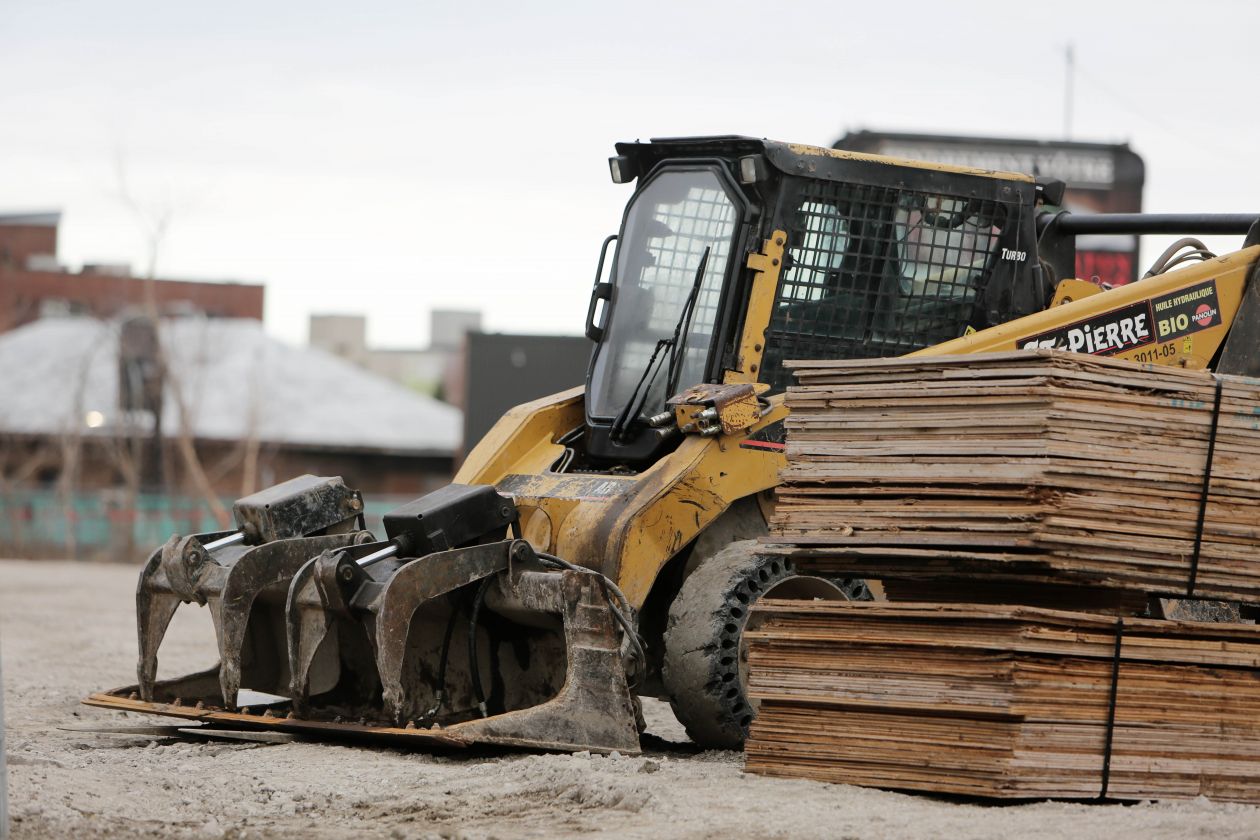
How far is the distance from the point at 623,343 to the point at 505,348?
846 inches

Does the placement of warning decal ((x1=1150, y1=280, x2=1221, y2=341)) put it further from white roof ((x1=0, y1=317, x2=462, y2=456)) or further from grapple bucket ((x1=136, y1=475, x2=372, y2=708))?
white roof ((x1=0, y1=317, x2=462, y2=456))

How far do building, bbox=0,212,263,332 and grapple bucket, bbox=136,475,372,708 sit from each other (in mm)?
43008

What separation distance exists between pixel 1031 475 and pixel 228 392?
4033 centimetres

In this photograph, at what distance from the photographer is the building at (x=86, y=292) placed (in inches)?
2040

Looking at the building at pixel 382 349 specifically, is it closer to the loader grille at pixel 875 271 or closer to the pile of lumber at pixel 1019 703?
the loader grille at pixel 875 271

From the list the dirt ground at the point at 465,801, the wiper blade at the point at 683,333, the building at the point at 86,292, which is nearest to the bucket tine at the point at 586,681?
the dirt ground at the point at 465,801

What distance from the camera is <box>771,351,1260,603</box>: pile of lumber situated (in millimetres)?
6324

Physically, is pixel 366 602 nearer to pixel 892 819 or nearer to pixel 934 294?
pixel 892 819

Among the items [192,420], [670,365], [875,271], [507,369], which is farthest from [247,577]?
[192,420]

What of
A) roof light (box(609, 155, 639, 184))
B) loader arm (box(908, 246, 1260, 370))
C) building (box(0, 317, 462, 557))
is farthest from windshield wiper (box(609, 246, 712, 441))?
Result: building (box(0, 317, 462, 557))

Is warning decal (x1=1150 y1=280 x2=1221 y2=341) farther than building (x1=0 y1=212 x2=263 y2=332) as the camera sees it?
No

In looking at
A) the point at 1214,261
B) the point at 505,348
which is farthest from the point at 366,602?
the point at 505,348

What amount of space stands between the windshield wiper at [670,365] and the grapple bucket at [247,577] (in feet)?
4.48

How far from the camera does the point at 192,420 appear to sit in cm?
4156
